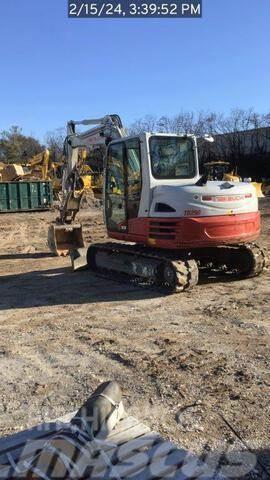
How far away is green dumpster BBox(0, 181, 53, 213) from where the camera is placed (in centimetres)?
2769

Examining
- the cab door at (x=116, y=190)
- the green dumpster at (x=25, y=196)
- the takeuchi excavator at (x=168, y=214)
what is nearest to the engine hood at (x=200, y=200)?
the takeuchi excavator at (x=168, y=214)

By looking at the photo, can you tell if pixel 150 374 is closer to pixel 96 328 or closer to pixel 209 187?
pixel 96 328

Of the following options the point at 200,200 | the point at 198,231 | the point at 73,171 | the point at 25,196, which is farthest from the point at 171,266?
the point at 25,196

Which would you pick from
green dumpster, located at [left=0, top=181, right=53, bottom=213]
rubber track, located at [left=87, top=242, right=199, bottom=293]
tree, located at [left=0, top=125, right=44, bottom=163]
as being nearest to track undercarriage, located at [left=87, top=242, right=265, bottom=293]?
rubber track, located at [left=87, top=242, right=199, bottom=293]

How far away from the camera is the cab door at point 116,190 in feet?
32.3

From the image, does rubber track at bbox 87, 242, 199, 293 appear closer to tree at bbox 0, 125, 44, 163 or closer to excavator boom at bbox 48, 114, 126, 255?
excavator boom at bbox 48, 114, 126, 255

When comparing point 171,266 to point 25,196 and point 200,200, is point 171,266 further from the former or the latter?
point 25,196

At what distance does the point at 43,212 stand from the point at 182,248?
20.4 meters

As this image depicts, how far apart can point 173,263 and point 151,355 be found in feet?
9.34

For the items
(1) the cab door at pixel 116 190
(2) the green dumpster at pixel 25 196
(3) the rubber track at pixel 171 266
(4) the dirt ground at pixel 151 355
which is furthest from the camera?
(2) the green dumpster at pixel 25 196

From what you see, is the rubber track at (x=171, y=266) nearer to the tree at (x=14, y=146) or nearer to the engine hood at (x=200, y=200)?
the engine hood at (x=200, y=200)

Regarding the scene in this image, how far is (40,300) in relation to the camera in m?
8.73

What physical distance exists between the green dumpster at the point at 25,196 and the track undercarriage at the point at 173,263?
17.6 meters

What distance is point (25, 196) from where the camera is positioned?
2820 centimetres
